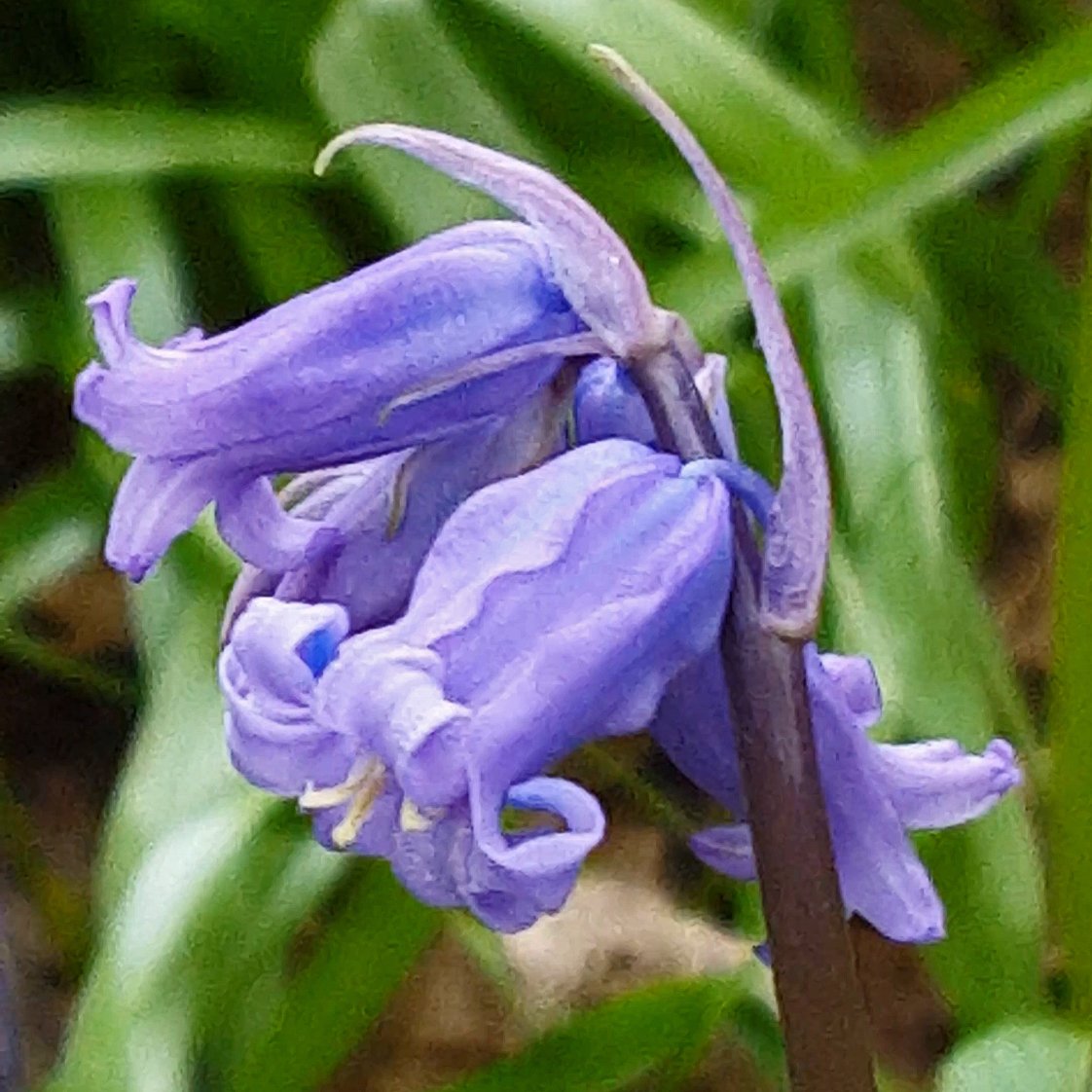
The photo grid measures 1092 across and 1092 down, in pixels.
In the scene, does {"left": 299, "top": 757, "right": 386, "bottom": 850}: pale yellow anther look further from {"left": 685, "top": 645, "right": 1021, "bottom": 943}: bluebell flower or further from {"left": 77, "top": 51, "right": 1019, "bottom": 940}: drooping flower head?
{"left": 685, "top": 645, "right": 1021, "bottom": 943}: bluebell flower

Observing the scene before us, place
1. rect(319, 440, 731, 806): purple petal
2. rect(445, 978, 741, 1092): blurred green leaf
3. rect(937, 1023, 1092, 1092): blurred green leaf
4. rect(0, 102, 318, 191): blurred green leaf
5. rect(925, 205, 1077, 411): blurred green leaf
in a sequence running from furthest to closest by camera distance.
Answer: rect(925, 205, 1077, 411): blurred green leaf, rect(0, 102, 318, 191): blurred green leaf, rect(445, 978, 741, 1092): blurred green leaf, rect(937, 1023, 1092, 1092): blurred green leaf, rect(319, 440, 731, 806): purple petal

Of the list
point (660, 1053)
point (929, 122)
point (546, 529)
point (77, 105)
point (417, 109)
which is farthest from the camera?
point (77, 105)

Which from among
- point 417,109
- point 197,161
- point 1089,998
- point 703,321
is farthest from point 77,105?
point 1089,998

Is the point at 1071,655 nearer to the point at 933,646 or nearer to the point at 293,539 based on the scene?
the point at 933,646

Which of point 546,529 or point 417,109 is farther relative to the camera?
point 417,109

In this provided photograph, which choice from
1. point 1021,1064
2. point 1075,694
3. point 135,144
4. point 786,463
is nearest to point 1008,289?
point 1075,694

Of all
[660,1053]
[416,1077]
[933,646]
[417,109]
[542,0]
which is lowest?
[416,1077]

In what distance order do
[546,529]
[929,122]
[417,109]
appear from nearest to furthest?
[546,529], [929,122], [417,109]

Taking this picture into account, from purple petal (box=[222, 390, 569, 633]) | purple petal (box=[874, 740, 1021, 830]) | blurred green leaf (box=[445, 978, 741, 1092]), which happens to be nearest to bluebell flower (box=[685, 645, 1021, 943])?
purple petal (box=[874, 740, 1021, 830])
